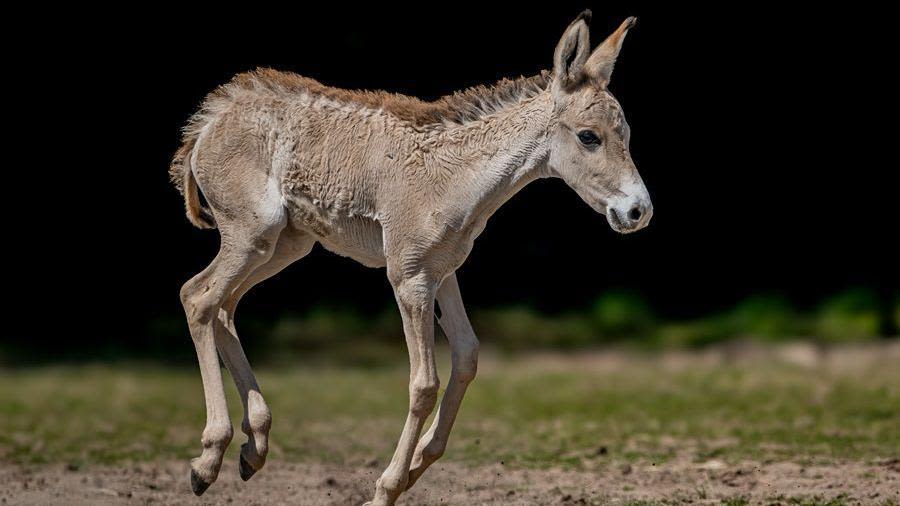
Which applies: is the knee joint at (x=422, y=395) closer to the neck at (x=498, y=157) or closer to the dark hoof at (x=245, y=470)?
the neck at (x=498, y=157)

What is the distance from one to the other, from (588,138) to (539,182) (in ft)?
28.7

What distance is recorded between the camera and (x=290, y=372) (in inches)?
564

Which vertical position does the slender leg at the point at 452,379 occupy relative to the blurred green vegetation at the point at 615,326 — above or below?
below

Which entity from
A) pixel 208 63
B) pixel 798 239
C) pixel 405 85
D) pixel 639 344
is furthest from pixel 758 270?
pixel 208 63

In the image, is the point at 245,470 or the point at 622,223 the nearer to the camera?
the point at 622,223

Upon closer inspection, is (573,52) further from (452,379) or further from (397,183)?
(452,379)

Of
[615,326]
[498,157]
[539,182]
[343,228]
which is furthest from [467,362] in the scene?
[539,182]

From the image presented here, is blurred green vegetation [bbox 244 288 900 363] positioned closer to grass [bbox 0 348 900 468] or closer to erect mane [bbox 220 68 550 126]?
grass [bbox 0 348 900 468]

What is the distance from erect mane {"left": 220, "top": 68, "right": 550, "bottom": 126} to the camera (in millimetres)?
6418

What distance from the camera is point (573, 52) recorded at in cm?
606

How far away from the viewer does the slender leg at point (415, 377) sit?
Answer: 6168 millimetres

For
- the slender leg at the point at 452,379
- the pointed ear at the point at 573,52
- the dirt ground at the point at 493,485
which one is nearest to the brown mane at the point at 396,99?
the pointed ear at the point at 573,52

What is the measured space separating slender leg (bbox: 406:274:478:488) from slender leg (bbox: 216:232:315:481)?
0.80 metres

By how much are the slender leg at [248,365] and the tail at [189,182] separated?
1.64 feet
